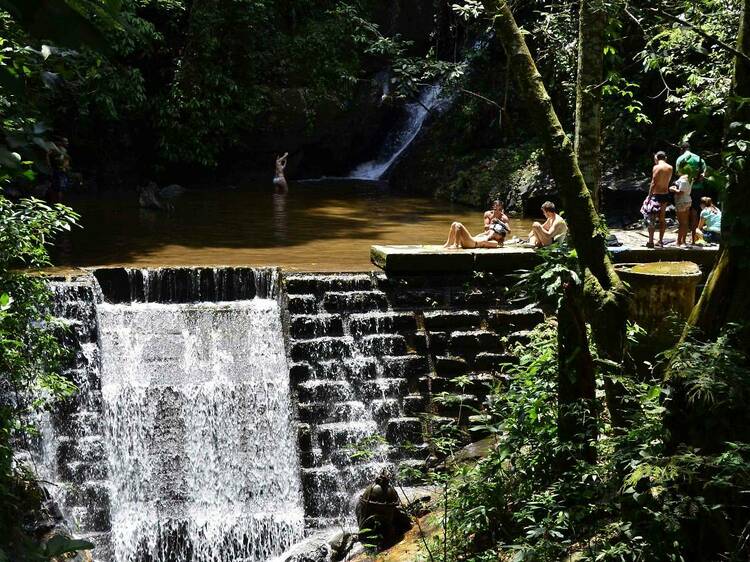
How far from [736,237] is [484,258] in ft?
21.2

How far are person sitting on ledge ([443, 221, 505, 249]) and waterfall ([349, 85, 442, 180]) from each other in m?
12.6

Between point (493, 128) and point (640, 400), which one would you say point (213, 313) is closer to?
point (640, 400)

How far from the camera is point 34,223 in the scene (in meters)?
7.57

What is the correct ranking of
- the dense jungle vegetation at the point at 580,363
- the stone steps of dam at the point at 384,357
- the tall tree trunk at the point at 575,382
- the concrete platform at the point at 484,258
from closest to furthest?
the dense jungle vegetation at the point at 580,363 < the tall tree trunk at the point at 575,382 < the stone steps of dam at the point at 384,357 < the concrete platform at the point at 484,258

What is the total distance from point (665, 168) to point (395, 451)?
5.41 m

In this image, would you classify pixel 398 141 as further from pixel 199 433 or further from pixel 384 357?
pixel 199 433

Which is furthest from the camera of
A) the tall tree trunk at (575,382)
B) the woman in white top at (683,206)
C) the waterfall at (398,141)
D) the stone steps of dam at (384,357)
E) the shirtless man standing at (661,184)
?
the waterfall at (398,141)

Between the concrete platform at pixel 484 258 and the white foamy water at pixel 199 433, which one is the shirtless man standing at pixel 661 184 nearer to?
the concrete platform at pixel 484 258

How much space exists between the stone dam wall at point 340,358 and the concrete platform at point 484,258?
150mm

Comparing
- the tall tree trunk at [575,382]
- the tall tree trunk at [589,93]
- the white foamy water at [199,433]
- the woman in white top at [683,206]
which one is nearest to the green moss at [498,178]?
the woman in white top at [683,206]

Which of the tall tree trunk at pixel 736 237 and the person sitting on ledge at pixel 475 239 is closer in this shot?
the tall tree trunk at pixel 736 237

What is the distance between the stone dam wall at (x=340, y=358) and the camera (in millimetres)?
10109

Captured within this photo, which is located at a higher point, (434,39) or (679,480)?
(434,39)

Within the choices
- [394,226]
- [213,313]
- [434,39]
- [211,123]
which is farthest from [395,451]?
[434,39]
